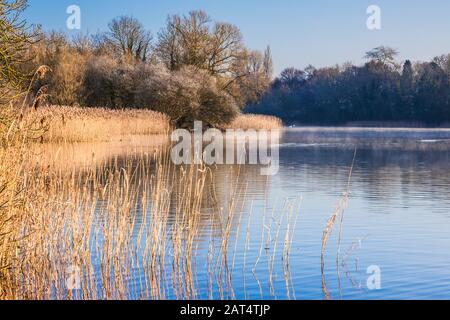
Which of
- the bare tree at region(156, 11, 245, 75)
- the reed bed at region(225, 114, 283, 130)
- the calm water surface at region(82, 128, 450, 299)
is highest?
the bare tree at region(156, 11, 245, 75)

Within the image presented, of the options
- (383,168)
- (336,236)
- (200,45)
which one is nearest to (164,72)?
(200,45)

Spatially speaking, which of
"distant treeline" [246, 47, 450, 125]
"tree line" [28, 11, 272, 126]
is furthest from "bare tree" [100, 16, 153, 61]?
"distant treeline" [246, 47, 450, 125]

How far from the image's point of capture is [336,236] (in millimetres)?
9266

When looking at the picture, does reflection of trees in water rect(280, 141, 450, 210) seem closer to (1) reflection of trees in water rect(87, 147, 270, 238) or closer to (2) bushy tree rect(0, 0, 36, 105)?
(1) reflection of trees in water rect(87, 147, 270, 238)

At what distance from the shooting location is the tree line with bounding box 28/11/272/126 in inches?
1394

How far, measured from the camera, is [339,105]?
7012cm

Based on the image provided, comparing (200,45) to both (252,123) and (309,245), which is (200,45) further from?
(309,245)

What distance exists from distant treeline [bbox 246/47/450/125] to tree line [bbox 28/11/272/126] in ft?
75.3

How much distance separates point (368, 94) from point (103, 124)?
4553 centimetres

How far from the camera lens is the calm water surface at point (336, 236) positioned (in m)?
6.82

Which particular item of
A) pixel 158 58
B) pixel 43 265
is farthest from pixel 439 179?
pixel 158 58

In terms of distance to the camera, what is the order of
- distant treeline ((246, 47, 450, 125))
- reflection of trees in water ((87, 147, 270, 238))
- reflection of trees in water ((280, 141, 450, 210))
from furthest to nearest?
distant treeline ((246, 47, 450, 125))
reflection of trees in water ((280, 141, 450, 210))
reflection of trees in water ((87, 147, 270, 238))

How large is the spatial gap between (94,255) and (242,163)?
12222mm
